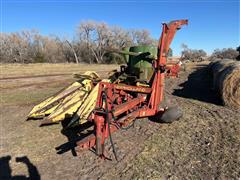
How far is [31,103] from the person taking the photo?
9898 millimetres

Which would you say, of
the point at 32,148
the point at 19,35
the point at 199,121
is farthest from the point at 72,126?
the point at 19,35

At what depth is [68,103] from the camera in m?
7.15

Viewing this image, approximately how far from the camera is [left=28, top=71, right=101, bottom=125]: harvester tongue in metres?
6.57

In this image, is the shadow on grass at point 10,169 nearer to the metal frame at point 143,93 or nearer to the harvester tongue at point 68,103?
the harvester tongue at point 68,103

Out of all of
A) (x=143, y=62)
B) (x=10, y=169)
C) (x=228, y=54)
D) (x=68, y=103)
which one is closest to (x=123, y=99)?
(x=143, y=62)

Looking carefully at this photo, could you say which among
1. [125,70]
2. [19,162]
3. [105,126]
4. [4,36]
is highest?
[4,36]

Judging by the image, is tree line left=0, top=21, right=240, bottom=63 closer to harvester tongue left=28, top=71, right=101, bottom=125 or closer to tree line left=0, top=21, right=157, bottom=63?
tree line left=0, top=21, right=157, bottom=63

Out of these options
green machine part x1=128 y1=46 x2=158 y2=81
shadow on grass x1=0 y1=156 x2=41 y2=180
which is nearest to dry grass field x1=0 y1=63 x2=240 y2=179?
shadow on grass x1=0 y1=156 x2=41 y2=180

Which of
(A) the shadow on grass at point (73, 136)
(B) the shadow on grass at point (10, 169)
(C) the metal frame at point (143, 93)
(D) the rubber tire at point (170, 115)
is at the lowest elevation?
(B) the shadow on grass at point (10, 169)

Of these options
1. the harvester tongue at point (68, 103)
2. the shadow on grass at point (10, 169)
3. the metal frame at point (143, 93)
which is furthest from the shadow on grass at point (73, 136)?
the metal frame at point (143, 93)

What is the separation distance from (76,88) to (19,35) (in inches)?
3226

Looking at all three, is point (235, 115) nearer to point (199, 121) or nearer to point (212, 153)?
point (199, 121)

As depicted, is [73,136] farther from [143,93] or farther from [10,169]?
[143,93]

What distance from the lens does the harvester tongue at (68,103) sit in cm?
657
